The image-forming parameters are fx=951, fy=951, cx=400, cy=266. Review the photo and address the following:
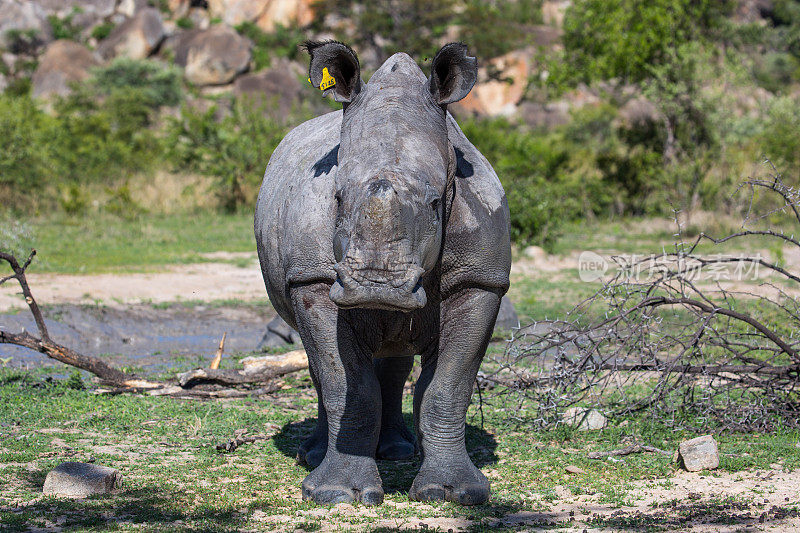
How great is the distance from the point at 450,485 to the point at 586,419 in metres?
1.85

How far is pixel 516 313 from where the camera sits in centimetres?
1028

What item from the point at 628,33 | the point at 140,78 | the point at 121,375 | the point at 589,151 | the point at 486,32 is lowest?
the point at 121,375

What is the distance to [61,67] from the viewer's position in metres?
45.1

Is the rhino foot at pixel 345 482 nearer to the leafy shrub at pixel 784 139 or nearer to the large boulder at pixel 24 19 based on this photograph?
the leafy shrub at pixel 784 139

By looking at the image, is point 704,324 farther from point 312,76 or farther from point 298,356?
point 298,356

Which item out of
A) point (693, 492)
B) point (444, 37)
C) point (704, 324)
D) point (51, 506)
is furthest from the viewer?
point (444, 37)

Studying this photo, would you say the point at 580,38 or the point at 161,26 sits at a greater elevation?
the point at 161,26

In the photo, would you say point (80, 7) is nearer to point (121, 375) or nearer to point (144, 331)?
point (144, 331)

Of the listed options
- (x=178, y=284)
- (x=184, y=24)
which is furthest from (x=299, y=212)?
(x=184, y=24)

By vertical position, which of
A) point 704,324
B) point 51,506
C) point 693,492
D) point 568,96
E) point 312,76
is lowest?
point 51,506

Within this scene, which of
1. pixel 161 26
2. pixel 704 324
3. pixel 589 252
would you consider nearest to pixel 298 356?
pixel 704 324

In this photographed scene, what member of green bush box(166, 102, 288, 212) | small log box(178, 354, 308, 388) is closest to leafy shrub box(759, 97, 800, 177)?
green bush box(166, 102, 288, 212)

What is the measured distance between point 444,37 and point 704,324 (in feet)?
112

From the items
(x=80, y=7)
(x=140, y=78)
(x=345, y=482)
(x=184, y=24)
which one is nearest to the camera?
(x=345, y=482)
